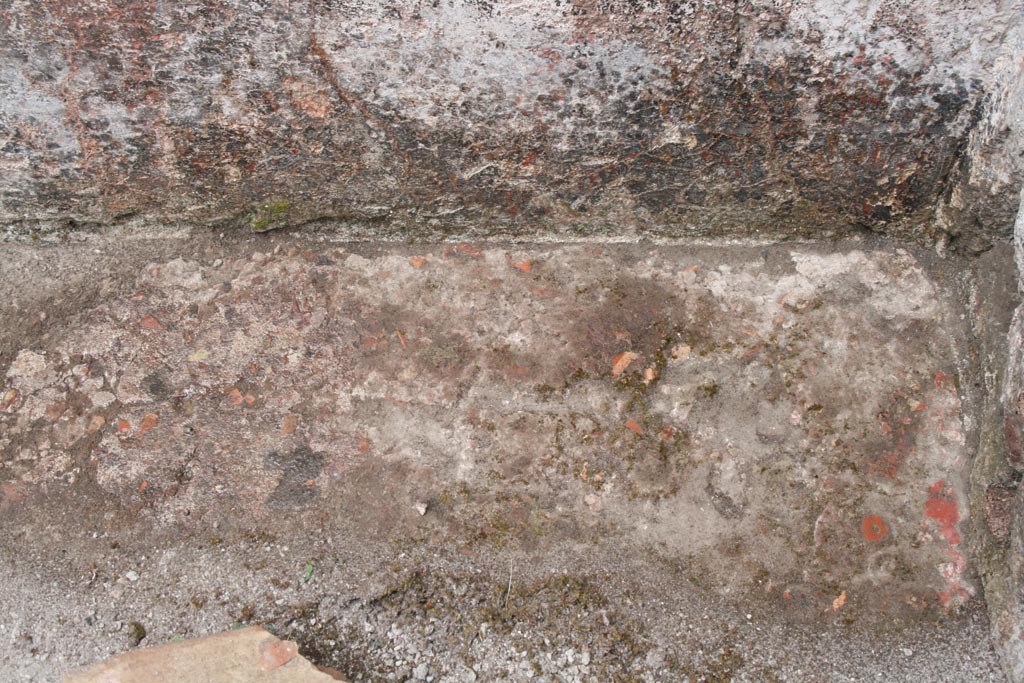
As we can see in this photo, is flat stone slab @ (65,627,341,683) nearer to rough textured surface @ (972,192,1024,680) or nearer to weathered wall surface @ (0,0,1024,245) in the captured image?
weathered wall surface @ (0,0,1024,245)

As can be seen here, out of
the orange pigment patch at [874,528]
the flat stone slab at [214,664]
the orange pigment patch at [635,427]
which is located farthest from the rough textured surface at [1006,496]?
the flat stone slab at [214,664]

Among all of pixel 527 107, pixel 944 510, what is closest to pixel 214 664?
pixel 527 107

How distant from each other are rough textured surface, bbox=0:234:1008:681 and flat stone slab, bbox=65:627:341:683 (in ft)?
0.23

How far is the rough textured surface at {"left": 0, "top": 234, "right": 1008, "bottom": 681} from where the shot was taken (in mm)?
1580

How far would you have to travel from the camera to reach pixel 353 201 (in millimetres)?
1728

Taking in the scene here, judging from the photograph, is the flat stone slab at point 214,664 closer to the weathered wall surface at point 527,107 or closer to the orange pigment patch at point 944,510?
the weathered wall surface at point 527,107

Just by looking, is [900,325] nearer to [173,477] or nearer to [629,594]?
[629,594]

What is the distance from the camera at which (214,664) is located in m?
1.50

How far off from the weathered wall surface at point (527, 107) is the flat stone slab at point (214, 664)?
89cm

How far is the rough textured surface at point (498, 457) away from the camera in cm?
158

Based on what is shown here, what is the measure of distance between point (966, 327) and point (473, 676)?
1224 mm

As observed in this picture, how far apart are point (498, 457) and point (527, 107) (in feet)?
2.33

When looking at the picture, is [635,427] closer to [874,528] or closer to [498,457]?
[498,457]

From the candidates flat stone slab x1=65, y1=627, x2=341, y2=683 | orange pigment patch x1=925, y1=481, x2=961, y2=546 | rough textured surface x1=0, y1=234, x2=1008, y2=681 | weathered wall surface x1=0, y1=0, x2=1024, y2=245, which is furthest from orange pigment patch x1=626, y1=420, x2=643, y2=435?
flat stone slab x1=65, y1=627, x2=341, y2=683
